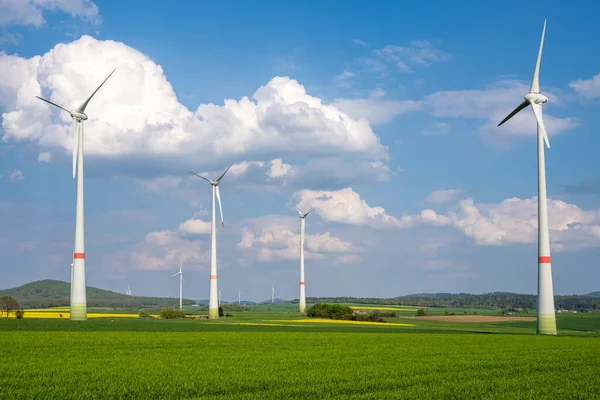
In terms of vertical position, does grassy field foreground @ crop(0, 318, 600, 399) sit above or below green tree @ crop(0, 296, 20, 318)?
above

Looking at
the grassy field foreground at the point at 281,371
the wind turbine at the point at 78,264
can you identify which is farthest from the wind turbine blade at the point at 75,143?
the grassy field foreground at the point at 281,371

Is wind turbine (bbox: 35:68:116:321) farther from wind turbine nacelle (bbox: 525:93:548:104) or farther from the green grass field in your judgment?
wind turbine nacelle (bbox: 525:93:548:104)

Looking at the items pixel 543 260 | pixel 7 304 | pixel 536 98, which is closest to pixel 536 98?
pixel 536 98

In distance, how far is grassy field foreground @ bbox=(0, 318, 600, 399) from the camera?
2327 centimetres

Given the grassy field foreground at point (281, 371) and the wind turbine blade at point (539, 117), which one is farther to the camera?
the wind turbine blade at point (539, 117)

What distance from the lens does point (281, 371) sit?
30.8m

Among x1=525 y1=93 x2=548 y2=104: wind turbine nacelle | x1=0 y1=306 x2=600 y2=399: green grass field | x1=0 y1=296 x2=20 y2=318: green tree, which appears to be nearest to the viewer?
x1=0 y1=306 x2=600 y2=399: green grass field

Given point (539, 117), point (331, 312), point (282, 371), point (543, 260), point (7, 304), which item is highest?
point (539, 117)

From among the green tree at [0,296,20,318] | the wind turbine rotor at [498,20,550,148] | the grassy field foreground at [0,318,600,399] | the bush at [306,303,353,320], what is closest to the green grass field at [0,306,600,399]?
the grassy field foreground at [0,318,600,399]

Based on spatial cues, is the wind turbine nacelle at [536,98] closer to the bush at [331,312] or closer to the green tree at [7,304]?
the bush at [331,312]

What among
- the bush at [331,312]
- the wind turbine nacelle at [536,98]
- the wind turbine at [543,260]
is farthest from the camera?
the bush at [331,312]

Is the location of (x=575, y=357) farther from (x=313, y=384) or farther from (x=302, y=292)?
(x=302, y=292)

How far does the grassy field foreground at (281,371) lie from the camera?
23266 millimetres

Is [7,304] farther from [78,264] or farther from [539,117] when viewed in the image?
[539,117]
